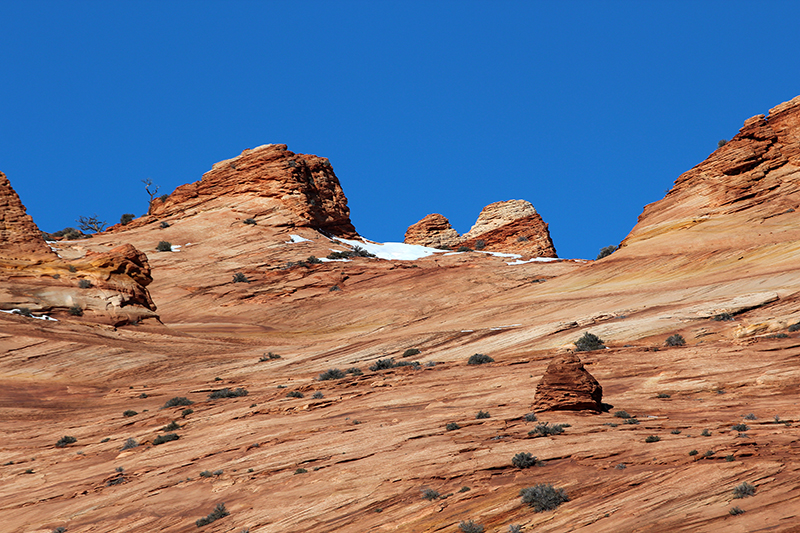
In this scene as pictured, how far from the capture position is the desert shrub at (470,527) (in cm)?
1255

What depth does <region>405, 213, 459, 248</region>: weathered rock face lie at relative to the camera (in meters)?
93.2

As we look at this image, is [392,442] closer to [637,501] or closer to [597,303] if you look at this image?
[637,501]

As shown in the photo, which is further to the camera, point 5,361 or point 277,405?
point 5,361

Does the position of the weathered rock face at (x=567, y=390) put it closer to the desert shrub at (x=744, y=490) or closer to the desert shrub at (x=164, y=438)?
the desert shrub at (x=744, y=490)

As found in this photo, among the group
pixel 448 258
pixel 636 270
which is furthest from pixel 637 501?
pixel 448 258

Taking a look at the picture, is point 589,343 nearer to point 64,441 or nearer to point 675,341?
point 675,341

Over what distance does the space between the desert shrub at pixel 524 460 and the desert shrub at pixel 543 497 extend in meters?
1.28

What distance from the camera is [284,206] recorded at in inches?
2616

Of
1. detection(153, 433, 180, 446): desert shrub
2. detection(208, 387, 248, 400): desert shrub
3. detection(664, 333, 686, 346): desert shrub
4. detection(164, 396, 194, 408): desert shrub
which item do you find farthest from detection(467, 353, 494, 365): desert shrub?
detection(153, 433, 180, 446): desert shrub

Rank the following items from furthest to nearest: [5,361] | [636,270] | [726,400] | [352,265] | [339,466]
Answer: [352,265], [636,270], [5,361], [726,400], [339,466]

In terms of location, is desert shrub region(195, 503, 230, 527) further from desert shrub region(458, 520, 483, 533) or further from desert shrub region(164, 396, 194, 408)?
desert shrub region(164, 396, 194, 408)

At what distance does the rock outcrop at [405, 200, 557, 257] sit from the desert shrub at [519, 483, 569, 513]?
71.5 m

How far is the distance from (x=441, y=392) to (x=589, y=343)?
7.15 meters

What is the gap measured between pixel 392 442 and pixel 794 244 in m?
28.8
